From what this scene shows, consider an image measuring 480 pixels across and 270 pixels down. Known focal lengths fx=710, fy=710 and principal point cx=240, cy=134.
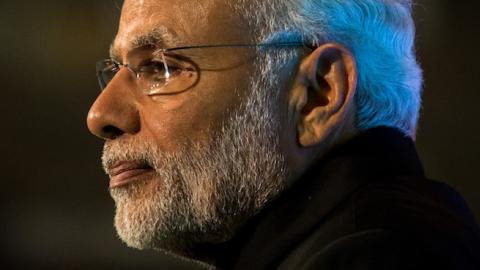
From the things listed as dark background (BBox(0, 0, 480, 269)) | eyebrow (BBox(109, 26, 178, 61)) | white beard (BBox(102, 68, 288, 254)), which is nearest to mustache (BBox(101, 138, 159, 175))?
white beard (BBox(102, 68, 288, 254))

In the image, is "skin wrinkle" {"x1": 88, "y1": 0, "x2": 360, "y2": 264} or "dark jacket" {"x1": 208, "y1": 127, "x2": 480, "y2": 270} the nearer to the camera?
"dark jacket" {"x1": 208, "y1": 127, "x2": 480, "y2": 270}

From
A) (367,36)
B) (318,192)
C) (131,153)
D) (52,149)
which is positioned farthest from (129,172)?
(52,149)

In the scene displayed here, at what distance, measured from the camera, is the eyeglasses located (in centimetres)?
101

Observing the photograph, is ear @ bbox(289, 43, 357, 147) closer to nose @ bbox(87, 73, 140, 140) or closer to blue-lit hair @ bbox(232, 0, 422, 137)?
blue-lit hair @ bbox(232, 0, 422, 137)

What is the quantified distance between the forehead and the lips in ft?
0.58

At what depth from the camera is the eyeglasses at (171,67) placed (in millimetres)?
1010

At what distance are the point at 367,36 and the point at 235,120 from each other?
0.24 meters

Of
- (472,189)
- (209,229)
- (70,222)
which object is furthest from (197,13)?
(70,222)

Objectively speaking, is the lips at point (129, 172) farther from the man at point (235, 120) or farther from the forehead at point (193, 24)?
the forehead at point (193, 24)

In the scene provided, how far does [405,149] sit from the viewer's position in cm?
97

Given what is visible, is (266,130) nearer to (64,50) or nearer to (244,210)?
(244,210)

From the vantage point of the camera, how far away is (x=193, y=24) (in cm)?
101

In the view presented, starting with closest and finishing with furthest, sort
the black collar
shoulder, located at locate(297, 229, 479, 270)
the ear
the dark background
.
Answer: shoulder, located at locate(297, 229, 479, 270) < the black collar < the ear < the dark background

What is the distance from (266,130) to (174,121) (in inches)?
5.1
